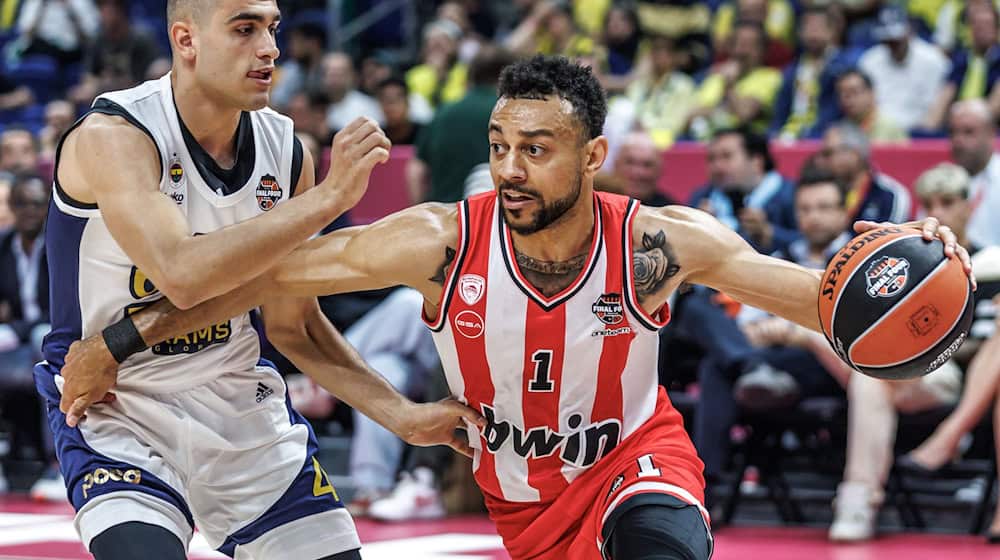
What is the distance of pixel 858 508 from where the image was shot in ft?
21.4

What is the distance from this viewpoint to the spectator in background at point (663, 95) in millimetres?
10742

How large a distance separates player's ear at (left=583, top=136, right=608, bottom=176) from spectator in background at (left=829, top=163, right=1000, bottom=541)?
312 cm

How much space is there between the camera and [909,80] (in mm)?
10141

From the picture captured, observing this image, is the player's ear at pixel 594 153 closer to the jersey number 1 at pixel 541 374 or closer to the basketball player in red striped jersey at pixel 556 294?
the basketball player in red striped jersey at pixel 556 294

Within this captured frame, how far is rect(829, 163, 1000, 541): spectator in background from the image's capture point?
6426mm

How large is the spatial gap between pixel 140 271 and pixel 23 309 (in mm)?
5431

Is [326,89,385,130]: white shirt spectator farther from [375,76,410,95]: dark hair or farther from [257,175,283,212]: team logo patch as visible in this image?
[257,175,283,212]: team logo patch

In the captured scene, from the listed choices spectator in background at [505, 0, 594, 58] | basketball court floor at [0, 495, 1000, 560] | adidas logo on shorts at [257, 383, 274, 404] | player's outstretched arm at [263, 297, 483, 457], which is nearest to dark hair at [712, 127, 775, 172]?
basketball court floor at [0, 495, 1000, 560]

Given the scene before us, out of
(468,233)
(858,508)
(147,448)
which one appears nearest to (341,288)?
(468,233)

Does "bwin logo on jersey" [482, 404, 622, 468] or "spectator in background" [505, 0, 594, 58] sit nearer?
"bwin logo on jersey" [482, 404, 622, 468]

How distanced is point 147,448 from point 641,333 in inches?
55.2

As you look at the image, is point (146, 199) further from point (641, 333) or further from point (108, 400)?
point (641, 333)

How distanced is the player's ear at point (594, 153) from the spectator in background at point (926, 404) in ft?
10.2

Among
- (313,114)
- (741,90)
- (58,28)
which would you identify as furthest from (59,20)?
(741,90)
